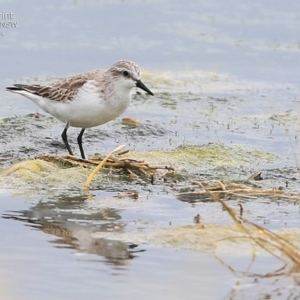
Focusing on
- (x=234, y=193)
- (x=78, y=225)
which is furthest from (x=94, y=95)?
(x=78, y=225)

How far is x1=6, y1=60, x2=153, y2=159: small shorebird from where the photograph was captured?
398 inches

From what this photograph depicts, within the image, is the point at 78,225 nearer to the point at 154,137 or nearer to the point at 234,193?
the point at 234,193

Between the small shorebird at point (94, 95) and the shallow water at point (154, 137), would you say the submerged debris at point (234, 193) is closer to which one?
the shallow water at point (154, 137)

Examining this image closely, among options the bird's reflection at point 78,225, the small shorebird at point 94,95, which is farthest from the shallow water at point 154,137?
the small shorebird at point 94,95

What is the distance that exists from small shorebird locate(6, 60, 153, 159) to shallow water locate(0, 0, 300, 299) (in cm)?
60

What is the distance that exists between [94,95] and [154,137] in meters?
1.53

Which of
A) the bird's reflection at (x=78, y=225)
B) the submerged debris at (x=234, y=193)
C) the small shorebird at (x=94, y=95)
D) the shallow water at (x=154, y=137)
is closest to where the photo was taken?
the shallow water at (x=154, y=137)

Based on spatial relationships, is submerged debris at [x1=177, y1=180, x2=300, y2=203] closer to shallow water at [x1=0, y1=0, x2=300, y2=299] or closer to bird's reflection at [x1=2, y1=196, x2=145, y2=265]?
shallow water at [x1=0, y1=0, x2=300, y2=299]

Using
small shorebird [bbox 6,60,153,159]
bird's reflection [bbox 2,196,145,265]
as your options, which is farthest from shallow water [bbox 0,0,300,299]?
small shorebird [bbox 6,60,153,159]

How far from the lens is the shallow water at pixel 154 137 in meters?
6.92

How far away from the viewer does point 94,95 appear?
10125mm

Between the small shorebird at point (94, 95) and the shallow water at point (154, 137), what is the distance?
0.60 m

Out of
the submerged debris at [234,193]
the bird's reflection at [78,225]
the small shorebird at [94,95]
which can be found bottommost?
the bird's reflection at [78,225]

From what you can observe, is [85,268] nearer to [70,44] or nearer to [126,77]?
[126,77]
